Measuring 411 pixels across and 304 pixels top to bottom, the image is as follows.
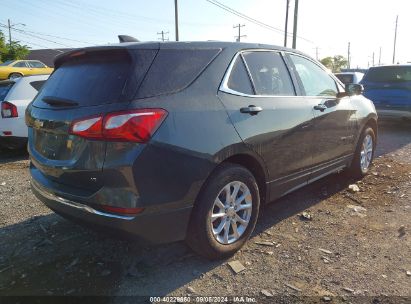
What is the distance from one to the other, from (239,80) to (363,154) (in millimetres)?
2971

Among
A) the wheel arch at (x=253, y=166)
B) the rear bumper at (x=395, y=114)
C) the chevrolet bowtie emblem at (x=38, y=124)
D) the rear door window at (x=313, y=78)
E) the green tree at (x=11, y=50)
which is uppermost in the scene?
the green tree at (x=11, y=50)

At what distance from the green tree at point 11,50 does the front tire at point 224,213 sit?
3766cm

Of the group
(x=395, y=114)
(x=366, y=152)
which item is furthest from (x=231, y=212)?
(x=395, y=114)

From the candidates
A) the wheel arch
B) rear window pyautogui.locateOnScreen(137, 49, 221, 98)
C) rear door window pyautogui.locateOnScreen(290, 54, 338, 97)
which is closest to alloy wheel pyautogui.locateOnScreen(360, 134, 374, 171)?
rear door window pyautogui.locateOnScreen(290, 54, 338, 97)

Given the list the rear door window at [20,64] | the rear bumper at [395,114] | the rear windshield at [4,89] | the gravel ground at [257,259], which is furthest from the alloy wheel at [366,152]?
the rear door window at [20,64]

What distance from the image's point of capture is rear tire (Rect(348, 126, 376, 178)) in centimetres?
542

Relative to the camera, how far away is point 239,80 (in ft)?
11.1

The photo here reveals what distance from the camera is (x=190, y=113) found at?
2895 millimetres

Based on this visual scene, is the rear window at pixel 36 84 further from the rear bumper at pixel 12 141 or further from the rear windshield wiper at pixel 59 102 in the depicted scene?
the rear windshield wiper at pixel 59 102

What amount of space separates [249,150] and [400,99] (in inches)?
316

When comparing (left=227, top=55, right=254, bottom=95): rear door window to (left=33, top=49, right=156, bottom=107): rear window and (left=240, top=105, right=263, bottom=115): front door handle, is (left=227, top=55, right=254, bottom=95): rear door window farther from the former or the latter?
(left=33, top=49, right=156, bottom=107): rear window

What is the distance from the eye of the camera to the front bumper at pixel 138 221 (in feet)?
8.80

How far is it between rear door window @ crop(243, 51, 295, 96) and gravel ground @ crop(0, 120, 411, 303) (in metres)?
1.35

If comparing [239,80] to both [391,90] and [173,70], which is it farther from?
[391,90]
